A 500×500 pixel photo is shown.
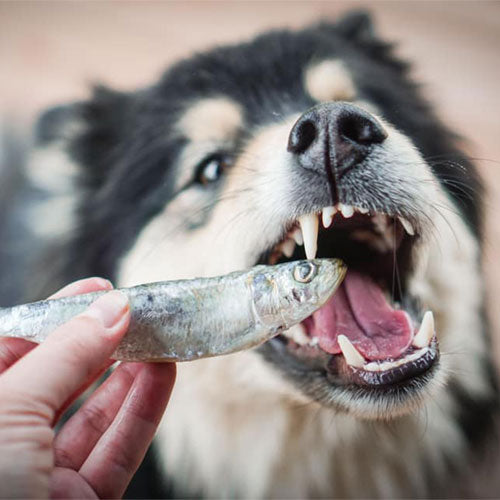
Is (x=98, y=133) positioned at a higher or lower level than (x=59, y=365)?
higher

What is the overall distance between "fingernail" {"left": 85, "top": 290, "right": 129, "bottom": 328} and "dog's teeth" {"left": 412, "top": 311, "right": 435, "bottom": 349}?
1.24ft

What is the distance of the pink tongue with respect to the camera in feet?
2.33

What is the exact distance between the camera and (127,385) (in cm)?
71

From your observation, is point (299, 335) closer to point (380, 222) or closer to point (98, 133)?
point (380, 222)

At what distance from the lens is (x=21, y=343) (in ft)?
2.20

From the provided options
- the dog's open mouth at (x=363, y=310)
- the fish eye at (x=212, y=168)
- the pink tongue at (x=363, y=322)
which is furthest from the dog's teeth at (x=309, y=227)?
the fish eye at (x=212, y=168)

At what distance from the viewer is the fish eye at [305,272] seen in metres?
0.55

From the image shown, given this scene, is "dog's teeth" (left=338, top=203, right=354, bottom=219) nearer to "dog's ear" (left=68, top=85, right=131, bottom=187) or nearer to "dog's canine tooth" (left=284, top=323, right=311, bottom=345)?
"dog's canine tooth" (left=284, top=323, right=311, bottom=345)

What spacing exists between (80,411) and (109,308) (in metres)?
0.25

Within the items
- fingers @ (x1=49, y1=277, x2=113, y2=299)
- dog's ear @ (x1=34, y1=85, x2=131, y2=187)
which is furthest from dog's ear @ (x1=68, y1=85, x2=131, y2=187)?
fingers @ (x1=49, y1=277, x2=113, y2=299)

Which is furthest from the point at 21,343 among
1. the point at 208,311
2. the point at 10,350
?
the point at 208,311

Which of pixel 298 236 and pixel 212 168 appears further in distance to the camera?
pixel 212 168

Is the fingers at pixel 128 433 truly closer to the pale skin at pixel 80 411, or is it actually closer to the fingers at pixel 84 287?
the pale skin at pixel 80 411

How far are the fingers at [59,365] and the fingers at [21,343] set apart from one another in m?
0.15
